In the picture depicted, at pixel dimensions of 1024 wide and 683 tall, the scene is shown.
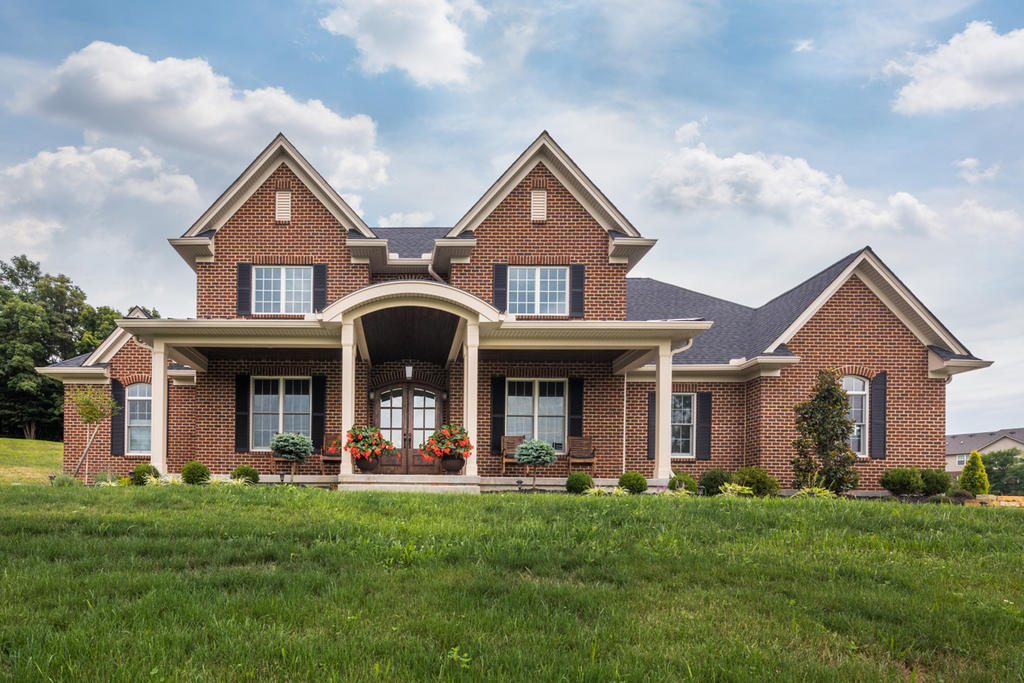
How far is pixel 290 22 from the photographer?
35.1 ft

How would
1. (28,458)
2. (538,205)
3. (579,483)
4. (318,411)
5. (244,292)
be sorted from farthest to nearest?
(28,458) → (538,205) → (244,292) → (318,411) → (579,483)

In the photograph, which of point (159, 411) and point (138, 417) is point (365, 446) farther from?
point (138, 417)

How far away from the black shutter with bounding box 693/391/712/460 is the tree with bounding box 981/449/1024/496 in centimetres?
4521

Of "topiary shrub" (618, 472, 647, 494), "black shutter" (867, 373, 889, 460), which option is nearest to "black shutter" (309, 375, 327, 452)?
"topiary shrub" (618, 472, 647, 494)

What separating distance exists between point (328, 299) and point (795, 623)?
14.3 meters

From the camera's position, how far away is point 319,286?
55.5ft

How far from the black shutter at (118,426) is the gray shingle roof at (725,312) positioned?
14695 mm

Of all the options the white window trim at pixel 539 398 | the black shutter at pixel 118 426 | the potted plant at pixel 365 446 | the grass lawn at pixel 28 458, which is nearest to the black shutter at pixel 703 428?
the white window trim at pixel 539 398

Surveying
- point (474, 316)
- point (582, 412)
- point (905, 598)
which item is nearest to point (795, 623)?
point (905, 598)

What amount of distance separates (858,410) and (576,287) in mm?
8086

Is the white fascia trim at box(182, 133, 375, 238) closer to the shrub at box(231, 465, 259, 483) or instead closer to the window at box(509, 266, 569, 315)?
the window at box(509, 266, 569, 315)

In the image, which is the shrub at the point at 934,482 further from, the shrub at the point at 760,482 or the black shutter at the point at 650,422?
the black shutter at the point at 650,422

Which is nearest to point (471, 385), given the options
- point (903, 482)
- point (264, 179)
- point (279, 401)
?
point (279, 401)

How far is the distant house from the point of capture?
6357 cm
